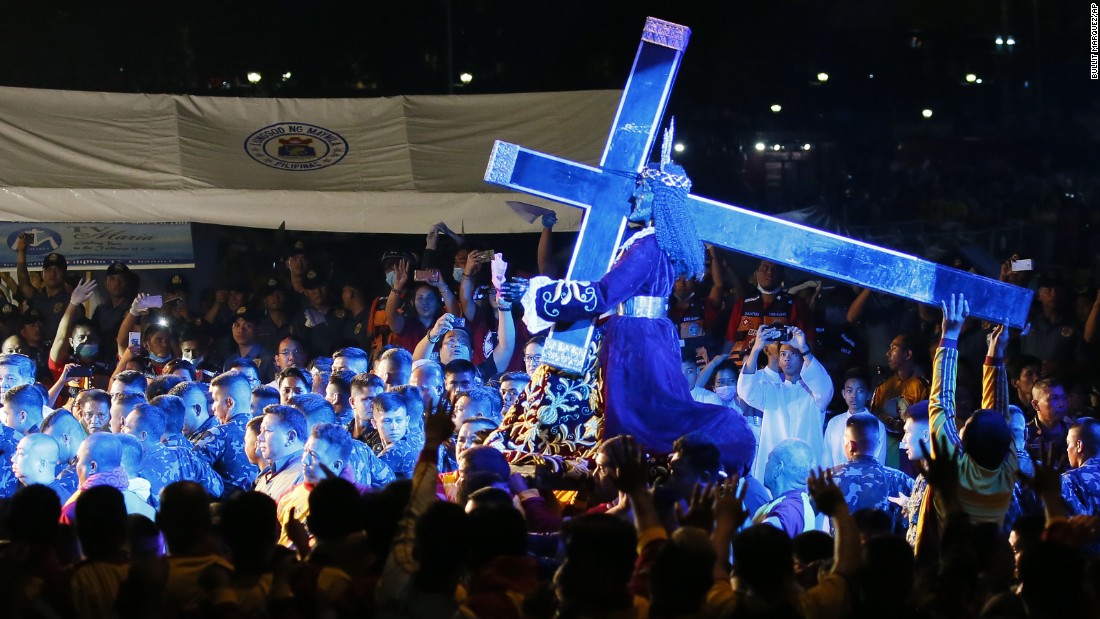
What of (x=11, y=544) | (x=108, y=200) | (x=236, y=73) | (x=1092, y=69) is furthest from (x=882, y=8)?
(x=11, y=544)

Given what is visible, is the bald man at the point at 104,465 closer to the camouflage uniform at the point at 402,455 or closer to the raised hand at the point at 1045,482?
the camouflage uniform at the point at 402,455

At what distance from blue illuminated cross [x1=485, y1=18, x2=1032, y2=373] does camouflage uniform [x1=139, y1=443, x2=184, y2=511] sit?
5.83 ft

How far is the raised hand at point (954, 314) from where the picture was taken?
598cm

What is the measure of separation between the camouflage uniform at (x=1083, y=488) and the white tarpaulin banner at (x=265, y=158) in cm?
590

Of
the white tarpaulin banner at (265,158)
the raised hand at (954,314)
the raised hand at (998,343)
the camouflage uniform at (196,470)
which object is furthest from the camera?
the white tarpaulin banner at (265,158)

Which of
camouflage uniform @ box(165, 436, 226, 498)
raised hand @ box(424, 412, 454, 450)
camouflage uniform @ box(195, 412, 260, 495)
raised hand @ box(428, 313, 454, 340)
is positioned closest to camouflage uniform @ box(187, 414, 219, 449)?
camouflage uniform @ box(195, 412, 260, 495)

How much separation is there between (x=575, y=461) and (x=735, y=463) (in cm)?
68

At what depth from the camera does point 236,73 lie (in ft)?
53.8

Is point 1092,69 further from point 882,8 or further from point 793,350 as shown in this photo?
point 793,350

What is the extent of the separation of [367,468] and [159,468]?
104cm

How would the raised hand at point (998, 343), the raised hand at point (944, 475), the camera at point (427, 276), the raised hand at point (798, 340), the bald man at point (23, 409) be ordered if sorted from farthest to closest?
the camera at point (427, 276), the raised hand at point (798, 340), the bald man at point (23, 409), the raised hand at point (998, 343), the raised hand at point (944, 475)

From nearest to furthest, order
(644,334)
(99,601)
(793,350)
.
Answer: (99,601) < (644,334) < (793,350)

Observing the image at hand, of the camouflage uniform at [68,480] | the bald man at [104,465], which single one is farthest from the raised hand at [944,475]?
the camouflage uniform at [68,480]

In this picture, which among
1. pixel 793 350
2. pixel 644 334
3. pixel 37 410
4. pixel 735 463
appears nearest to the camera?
pixel 735 463
